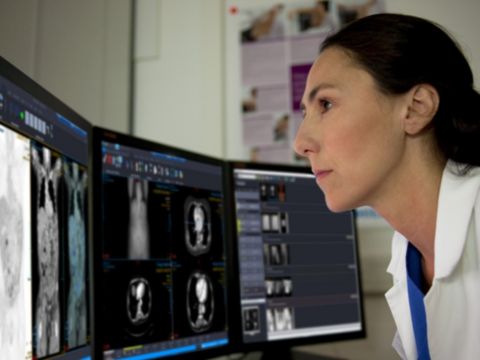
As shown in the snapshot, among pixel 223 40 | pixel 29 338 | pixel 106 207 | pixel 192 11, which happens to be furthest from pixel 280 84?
pixel 29 338

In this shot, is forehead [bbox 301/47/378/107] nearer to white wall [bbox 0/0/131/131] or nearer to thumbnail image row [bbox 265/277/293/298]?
thumbnail image row [bbox 265/277/293/298]

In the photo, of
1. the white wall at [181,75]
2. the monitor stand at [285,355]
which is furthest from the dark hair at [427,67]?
the white wall at [181,75]

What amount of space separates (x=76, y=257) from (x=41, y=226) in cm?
15

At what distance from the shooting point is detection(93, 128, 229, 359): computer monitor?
96 cm

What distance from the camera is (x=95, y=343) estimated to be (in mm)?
909

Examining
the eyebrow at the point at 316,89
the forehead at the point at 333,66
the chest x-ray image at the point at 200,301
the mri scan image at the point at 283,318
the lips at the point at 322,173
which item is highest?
the forehead at the point at 333,66

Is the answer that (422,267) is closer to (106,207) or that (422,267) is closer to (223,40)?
(106,207)

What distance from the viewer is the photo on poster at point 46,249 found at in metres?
0.69

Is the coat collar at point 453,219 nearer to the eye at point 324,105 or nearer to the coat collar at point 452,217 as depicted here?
the coat collar at point 452,217

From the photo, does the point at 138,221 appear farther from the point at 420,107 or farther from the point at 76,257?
the point at 420,107

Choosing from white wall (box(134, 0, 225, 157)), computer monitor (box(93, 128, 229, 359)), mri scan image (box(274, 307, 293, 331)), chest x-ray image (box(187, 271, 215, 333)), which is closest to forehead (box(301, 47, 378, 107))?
computer monitor (box(93, 128, 229, 359))

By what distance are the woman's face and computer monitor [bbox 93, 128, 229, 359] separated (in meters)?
0.33

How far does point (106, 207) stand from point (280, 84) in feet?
3.19

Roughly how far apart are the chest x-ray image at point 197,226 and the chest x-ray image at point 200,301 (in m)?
0.06
